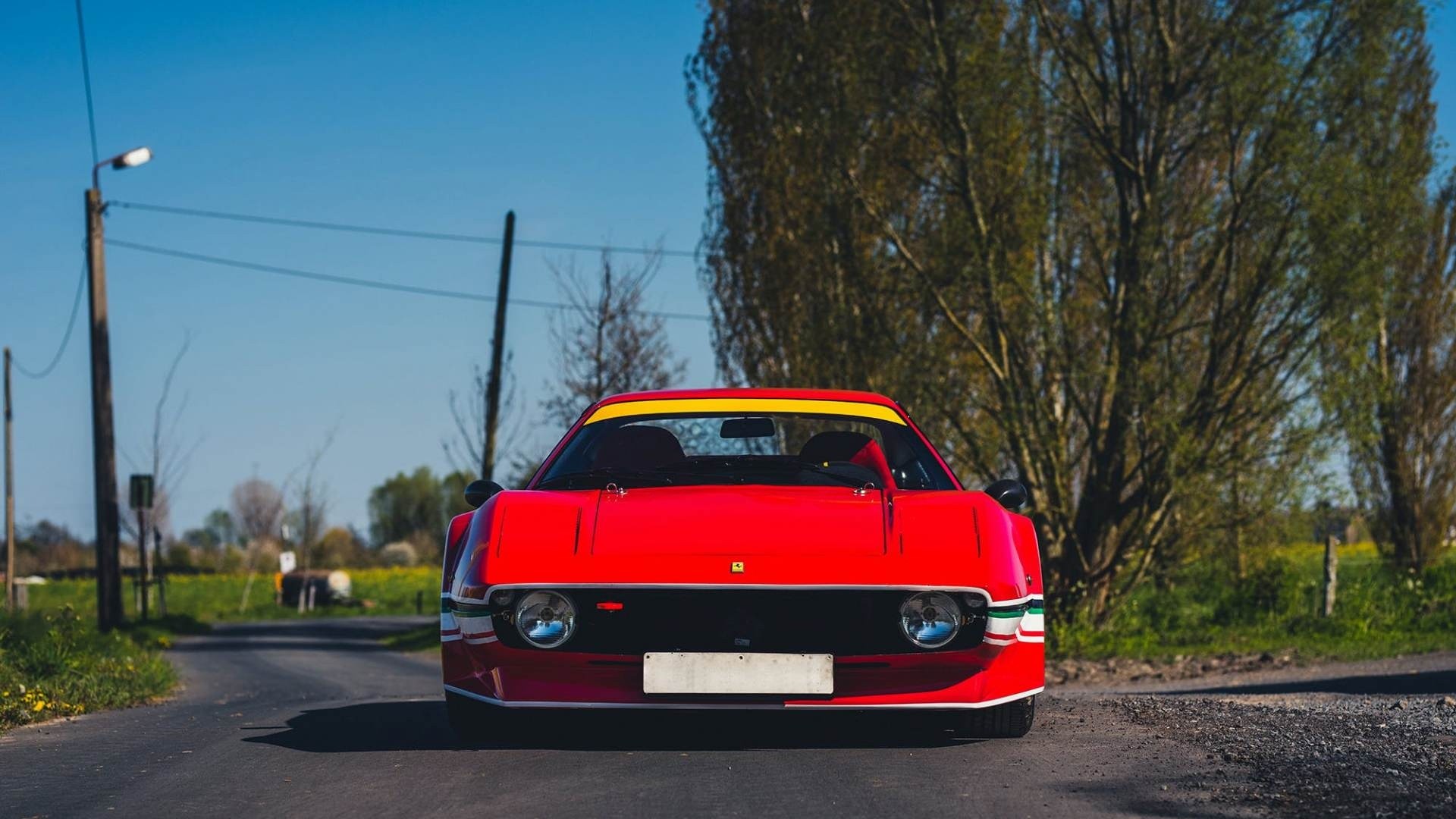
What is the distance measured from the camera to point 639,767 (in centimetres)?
571

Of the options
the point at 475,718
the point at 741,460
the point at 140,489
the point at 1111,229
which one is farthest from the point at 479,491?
the point at 140,489

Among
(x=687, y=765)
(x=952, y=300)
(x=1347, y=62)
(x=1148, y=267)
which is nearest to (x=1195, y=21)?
(x=1347, y=62)

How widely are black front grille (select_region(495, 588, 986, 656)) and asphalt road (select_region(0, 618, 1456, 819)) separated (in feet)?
1.36

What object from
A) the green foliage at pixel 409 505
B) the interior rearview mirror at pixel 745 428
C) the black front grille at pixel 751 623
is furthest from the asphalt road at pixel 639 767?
the green foliage at pixel 409 505

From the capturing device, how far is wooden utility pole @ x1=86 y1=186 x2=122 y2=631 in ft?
83.4

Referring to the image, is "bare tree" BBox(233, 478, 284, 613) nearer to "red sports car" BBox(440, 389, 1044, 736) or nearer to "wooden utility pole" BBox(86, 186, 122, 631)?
"wooden utility pole" BBox(86, 186, 122, 631)

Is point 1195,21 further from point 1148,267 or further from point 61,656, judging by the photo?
point 61,656

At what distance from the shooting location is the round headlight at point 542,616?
5746 millimetres

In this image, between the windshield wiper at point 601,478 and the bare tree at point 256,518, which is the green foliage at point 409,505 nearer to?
the bare tree at point 256,518

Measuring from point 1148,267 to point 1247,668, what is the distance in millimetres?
4023

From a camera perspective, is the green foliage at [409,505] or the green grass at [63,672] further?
the green foliage at [409,505]

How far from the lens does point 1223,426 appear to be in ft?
54.2

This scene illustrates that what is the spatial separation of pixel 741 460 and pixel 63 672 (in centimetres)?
683

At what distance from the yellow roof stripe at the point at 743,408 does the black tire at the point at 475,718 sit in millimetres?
1646
